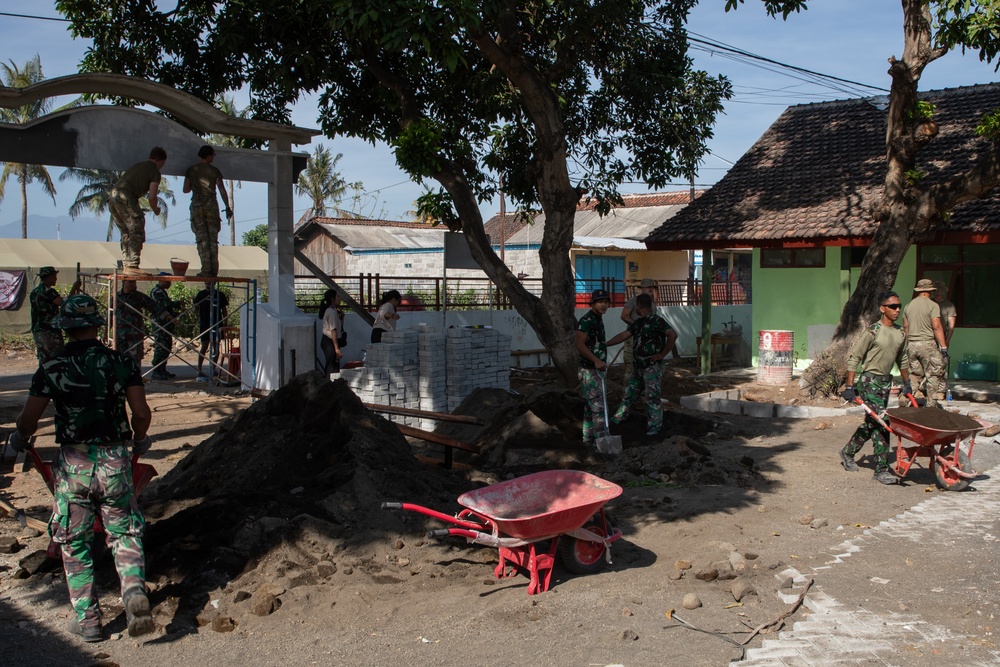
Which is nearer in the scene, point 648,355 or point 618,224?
point 648,355

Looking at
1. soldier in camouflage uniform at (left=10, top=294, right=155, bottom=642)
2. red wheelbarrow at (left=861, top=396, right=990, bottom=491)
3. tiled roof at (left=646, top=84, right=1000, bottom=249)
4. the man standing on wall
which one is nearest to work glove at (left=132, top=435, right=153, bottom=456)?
soldier in camouflage uniform at (left=10, top=294, right=155, bottom=642)

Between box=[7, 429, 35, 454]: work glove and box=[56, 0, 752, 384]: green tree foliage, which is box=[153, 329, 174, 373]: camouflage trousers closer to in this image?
box=[56, 0, 752, 384]: green tree foliage

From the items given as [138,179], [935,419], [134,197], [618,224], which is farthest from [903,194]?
[618,224]

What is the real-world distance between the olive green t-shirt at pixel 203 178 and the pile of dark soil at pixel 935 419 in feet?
29.9

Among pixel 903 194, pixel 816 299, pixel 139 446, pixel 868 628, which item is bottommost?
pixel 868 628

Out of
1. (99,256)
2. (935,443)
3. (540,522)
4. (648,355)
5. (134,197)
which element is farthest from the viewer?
(99,256)

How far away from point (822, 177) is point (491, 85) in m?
7.15

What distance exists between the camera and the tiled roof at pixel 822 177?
14836mm

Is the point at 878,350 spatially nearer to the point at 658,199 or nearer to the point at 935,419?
the point at 935,419

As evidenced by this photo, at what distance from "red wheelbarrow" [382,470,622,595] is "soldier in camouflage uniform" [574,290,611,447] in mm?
3349

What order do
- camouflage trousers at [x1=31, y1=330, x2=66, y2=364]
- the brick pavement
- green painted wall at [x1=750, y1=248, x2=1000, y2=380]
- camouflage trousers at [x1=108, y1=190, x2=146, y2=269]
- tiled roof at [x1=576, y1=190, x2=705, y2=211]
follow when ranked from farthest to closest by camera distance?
tiled roof at [x1=576, y1=190, x2=705, y2=211], green painted wall at [x1=750, y1=248, x2=1000, y2=380], camouflage trousers at [x1=108, y1=190, x2=146, y2=269], camouflage trousers at [x1=31, y1=330, x2=66, y2=364], the brick pavement

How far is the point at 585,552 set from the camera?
18.4ft

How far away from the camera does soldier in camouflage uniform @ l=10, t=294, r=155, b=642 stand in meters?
4.71

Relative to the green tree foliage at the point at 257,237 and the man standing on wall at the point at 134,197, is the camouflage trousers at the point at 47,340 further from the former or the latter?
the green tree foliage at the point at 257,237
